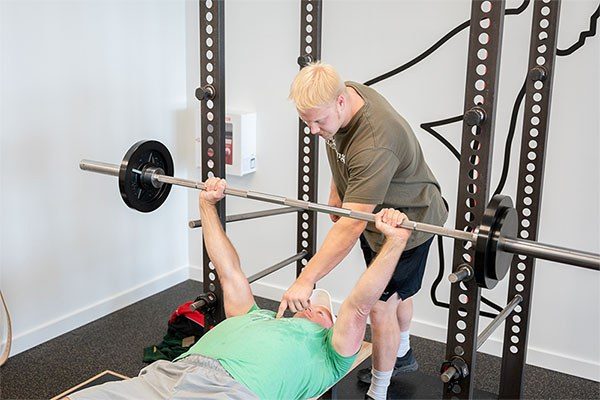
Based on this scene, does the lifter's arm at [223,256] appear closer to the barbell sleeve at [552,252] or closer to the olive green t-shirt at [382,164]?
the olive green t-shirt at [382,164]

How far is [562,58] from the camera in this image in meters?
3.01

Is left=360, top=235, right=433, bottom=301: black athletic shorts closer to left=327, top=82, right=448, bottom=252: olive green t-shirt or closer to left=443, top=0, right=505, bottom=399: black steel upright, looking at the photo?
left=327, top=82, right=448, bottom=252: olive green t-shirt

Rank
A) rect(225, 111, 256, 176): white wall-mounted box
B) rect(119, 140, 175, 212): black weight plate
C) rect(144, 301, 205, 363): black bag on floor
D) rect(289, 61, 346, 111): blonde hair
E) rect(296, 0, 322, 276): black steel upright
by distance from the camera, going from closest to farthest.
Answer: rect(289, 61, 346, 111): blonde hair
rect(119, 140, 175, 212): black weight plate
rect(296, 0, 322, 276): black steel upright
rect(144, 301, 205, 363): black bag on floor
rect(225, 111, 256, 176): white wall-mounted box

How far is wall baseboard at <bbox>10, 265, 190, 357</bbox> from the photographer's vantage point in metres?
3.34

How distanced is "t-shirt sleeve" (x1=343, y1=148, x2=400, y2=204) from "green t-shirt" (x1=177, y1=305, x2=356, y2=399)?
0.44 meters

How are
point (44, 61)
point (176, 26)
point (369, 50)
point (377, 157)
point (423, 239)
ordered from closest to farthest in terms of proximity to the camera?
point (377, 157)
point (423, 239)
point (44, 61)
point (369, 50)
point (176, 26)

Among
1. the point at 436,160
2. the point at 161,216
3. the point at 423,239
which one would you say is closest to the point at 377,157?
the point at 423,239

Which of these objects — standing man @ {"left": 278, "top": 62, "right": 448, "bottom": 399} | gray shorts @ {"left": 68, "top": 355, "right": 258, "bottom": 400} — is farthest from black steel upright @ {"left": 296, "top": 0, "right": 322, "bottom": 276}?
gray shorts @ {"left": 68, "top": 355, "right": 258, "bottom": 400}

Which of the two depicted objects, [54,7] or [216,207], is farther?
[54,7]

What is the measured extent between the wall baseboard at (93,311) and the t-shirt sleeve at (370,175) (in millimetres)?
2063

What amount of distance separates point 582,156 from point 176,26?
2.43 m

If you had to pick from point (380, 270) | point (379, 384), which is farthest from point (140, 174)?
point (379, 384)

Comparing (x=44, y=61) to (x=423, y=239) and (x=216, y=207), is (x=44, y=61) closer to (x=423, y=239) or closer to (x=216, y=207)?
(x=216, y=207)

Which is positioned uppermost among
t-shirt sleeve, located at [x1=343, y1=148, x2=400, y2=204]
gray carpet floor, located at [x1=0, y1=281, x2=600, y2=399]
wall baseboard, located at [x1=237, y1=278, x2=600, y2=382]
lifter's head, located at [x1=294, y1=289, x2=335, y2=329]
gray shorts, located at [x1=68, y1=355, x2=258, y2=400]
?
t-shirt sleeve, located at [x1=343, y1=148, x2=400, y2=204]
